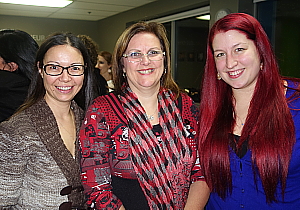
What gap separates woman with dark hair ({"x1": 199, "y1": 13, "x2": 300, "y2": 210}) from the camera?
4.35 ft

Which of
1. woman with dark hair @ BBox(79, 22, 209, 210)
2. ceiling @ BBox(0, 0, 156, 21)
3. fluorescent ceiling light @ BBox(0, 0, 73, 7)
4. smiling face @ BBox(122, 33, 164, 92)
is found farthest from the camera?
ceiling @ BBox(0, 0, 156, 21)

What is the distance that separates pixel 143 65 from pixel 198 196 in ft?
2.40

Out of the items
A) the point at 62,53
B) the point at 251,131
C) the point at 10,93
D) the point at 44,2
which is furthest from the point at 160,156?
the point at 44,2

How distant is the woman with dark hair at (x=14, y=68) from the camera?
5.80 ft

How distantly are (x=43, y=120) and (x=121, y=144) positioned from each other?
397 millimetres

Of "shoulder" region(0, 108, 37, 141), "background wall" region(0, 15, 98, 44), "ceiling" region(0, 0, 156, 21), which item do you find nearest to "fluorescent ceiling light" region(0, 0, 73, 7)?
"ceiling" region(0, 0, 156, 21)

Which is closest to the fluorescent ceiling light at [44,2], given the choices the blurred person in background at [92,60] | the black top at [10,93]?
the blurred person in background at [92,60]

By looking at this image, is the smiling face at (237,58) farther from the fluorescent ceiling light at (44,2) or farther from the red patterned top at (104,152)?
the fluorescent ceiling light at (44,2)

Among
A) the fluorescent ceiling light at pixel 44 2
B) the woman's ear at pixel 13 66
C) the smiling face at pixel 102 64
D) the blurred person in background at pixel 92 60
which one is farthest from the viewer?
the fluorescent ceiling light at pixel 44 2

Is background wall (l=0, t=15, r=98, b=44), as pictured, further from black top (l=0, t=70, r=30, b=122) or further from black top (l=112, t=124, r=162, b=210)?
black top (l=112, t=124, r=162, b=210)

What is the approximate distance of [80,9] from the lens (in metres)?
6.41

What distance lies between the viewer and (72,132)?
62.6 inches

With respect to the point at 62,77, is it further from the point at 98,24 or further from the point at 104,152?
the point at 98,24

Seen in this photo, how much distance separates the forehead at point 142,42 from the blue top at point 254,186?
69 cm
